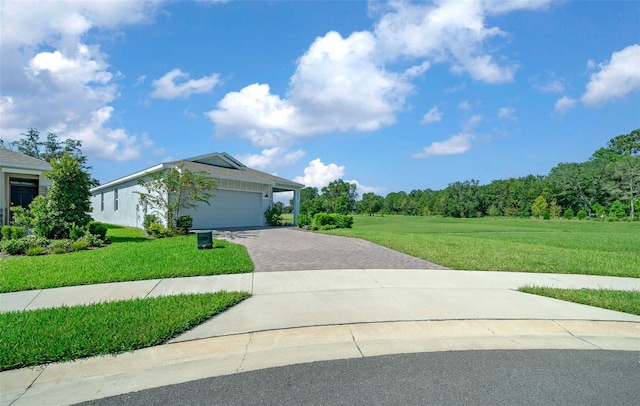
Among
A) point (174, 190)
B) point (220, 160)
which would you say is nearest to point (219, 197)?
point (220, 160)

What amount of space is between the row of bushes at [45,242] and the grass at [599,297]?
12.4 m

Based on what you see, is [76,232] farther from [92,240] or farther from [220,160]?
[220,160]

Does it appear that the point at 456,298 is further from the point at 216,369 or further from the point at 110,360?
the point at 110,360

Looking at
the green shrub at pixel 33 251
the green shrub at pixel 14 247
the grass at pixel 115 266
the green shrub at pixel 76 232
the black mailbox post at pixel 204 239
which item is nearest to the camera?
the grass at pixel 115 266

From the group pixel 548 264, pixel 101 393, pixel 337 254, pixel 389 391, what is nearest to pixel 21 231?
pixel 337 254

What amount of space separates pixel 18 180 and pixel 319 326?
19520 mm

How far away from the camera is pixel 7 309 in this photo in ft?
16.2

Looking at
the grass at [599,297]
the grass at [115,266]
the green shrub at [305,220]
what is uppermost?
the green shrub at [305,220]

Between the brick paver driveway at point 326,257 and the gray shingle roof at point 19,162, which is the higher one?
the gray shingle roof at point 19,162

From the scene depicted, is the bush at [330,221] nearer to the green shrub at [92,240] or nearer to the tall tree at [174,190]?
the tall tree at [174,190]

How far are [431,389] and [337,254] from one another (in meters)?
7.16

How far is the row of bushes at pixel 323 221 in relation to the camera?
1980 centimetres

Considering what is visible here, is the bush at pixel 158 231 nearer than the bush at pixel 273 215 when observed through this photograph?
Yes

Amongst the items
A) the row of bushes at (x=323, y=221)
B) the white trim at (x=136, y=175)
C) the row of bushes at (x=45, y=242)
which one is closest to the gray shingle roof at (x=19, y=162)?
the white trim at (x=136, y=175)
